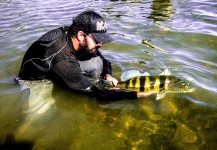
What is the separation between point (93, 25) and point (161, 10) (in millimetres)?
7533

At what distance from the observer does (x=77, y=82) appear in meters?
3.96

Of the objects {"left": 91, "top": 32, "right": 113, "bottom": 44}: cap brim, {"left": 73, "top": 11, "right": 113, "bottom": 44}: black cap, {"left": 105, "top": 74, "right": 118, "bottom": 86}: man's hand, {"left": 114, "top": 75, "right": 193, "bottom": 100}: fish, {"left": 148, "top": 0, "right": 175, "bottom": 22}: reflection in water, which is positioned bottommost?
{"left": 105, "top": 74, "right": 118, "bottom": 86}: man's hand

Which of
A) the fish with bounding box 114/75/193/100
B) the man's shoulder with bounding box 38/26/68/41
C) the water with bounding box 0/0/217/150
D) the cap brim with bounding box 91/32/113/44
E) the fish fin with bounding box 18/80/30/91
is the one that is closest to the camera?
the water with bounding box 0/0/217/150

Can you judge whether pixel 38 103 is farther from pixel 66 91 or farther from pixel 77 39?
pixel 77 39

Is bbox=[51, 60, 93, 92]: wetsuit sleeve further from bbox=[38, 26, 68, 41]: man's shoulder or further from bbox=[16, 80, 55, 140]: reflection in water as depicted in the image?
bbox=[16, 80, 55, 140]: reflection in water

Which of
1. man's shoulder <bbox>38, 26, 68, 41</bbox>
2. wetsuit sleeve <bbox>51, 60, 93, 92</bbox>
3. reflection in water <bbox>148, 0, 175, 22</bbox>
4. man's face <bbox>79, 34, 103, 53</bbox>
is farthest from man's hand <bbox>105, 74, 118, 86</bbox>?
reflection in water <bbox>148, 0, 175, 22</bbox>

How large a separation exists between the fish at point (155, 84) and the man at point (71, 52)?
0.48 feet

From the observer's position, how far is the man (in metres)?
3.81

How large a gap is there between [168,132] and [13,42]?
5687 millimetres

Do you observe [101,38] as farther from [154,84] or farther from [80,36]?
[154,84]

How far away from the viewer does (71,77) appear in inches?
153

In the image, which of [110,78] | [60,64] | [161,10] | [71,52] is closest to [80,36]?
[71,52]

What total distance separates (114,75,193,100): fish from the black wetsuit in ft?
0.63

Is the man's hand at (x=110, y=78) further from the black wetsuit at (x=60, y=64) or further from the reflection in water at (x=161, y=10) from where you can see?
the reflection in water at (x=161, y=10)
